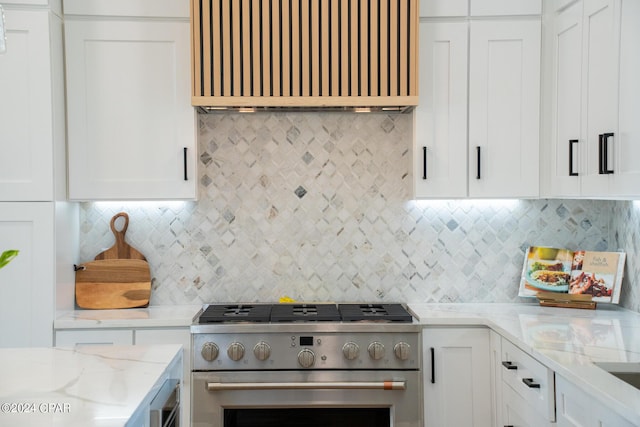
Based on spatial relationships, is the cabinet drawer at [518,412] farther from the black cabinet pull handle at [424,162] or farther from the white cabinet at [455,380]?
the black cabinet pull handle at [424,162]

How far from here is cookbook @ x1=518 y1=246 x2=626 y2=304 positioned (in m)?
3.20

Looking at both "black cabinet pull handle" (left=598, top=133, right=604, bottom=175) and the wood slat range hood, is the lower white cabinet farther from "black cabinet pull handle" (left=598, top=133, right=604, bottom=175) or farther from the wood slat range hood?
"black cabinet pull handle" (left=598, top=133, right=604, bottom=175)

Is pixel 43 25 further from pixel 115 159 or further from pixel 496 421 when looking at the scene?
pixel 496 421

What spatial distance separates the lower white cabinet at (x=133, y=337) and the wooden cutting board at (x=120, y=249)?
0.54 meters

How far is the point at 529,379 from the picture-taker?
8.16 feet

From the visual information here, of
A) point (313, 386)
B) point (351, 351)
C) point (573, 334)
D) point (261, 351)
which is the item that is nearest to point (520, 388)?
point (573, 334)

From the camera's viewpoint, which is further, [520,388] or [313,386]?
[313,386]

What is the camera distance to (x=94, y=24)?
318cm

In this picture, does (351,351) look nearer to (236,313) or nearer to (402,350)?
(402,350)

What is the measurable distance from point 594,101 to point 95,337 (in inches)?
95.6

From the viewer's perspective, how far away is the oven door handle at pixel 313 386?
295cm

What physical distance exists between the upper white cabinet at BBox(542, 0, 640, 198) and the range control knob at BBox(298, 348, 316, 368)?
54.6 inches

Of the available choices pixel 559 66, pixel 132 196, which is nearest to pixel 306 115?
pixel 132 196

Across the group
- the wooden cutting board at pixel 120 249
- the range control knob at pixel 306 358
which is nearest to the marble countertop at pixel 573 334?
the range control knob at pixel 306 358
